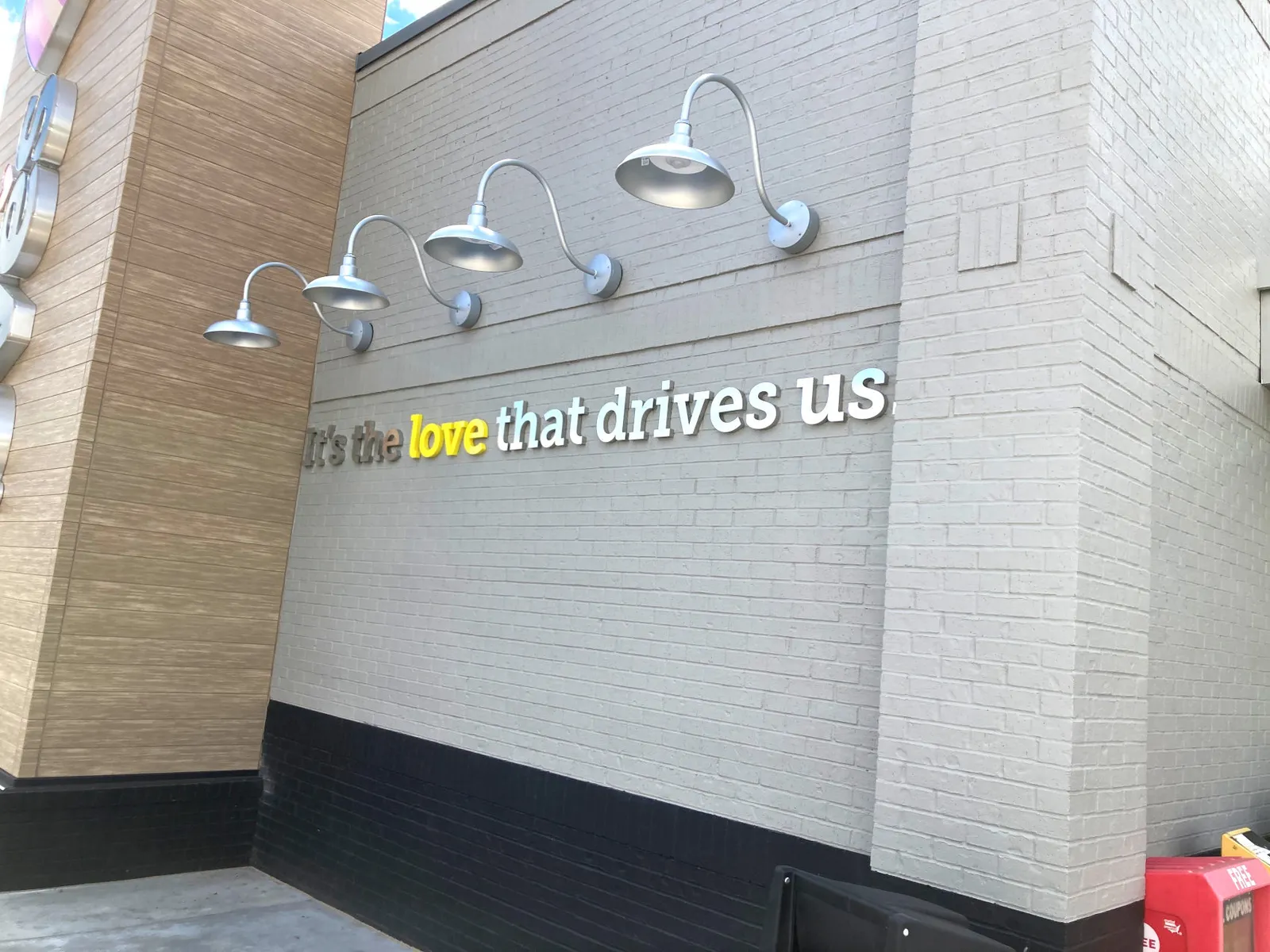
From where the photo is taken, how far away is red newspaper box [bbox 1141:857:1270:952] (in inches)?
141

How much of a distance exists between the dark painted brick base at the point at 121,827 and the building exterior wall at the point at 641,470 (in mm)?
1011

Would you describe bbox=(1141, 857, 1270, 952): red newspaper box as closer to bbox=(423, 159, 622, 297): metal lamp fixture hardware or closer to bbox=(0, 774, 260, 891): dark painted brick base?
bbox=(423, 159, 622, 297): metal lamp fixture hardware

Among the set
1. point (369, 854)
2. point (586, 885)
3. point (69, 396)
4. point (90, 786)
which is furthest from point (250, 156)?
point (586, 885)

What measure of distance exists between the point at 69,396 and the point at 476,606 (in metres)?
3.66

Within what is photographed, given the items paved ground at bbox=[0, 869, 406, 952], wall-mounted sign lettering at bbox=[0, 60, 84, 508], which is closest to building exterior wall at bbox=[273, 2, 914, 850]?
paved ground at bbox=[0, 869, 406, 952]

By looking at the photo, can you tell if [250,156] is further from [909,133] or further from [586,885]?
[586,885]

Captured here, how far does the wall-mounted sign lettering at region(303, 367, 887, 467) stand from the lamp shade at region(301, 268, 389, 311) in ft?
3.55

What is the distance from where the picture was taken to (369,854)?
6.50m

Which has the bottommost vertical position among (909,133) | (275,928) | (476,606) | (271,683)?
(275,928)

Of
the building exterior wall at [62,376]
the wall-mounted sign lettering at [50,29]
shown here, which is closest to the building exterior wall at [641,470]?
the building exterior wall at [62,376]

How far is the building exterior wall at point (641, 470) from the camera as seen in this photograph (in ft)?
14.4

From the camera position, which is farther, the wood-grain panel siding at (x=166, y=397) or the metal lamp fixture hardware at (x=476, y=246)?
the wood-grain panel siding at (x=166, y=397)

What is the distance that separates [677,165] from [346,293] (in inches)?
98.8

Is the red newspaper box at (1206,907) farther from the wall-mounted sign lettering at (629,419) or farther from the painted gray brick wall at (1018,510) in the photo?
the wall-mounted sign lettering at (629,419)
